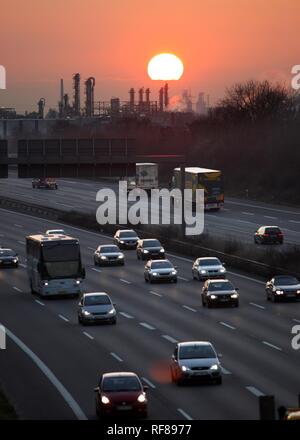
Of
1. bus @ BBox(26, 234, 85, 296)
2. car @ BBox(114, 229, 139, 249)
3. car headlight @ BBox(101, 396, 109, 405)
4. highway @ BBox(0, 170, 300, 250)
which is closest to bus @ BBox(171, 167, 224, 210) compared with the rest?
highway @ BBox(0, 170, 300, 250)

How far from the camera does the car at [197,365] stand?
111ft

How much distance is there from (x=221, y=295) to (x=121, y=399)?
74.0 ft

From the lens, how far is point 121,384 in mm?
29688

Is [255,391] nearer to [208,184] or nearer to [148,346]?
[148,346]

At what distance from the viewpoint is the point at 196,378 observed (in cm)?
3406

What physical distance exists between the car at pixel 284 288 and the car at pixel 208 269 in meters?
7.85

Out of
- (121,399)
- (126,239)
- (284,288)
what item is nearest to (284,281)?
(284,288)

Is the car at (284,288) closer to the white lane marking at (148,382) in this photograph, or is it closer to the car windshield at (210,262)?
the car windshield at (210,262)

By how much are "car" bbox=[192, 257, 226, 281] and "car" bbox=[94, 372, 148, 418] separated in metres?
31.4

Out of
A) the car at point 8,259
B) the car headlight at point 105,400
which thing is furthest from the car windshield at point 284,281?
the car headlight at point 105,400

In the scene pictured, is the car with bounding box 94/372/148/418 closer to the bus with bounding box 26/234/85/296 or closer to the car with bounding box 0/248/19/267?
the bus with bounding box 26/234/85/296

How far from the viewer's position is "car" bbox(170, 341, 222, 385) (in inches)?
1337

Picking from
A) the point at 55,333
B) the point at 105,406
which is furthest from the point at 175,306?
the point at 105,406
